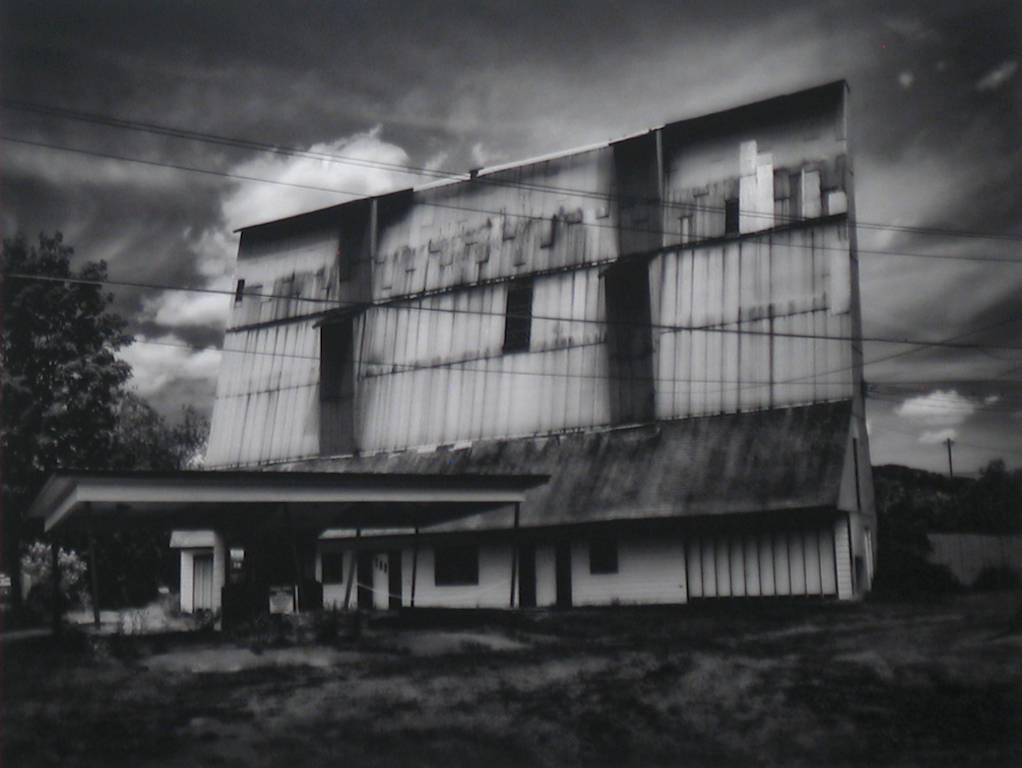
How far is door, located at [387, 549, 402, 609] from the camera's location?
36.8 metres

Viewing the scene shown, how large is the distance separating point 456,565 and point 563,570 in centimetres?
367

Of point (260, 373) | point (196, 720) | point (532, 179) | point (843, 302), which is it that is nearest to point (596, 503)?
point (843, 302)

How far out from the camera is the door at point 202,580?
42562 millimetres

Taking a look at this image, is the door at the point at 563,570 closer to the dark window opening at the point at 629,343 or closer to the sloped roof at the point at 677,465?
the sloped roof at the point at 677,465

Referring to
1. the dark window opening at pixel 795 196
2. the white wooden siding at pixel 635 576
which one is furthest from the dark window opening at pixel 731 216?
the white wooden siding at pixel 635 576

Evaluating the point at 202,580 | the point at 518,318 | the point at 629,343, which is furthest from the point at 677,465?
the point at 202,580

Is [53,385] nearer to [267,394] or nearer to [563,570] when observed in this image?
[267,394]

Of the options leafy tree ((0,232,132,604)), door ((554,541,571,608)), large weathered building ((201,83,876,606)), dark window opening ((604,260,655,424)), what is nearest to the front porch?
large weathered building ((201,83,876,606))

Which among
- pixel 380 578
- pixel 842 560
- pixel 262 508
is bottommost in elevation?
pixel 380 578

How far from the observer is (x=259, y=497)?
23.1 metres

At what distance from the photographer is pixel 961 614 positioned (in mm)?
22578

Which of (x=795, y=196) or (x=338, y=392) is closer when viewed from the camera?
(x=795, y=196)

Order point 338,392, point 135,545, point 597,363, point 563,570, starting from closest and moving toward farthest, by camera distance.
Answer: point 563,570 < point 597,363 < point 338,392 < point 135,545

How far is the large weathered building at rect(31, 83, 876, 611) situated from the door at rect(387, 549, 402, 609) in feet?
0.25
